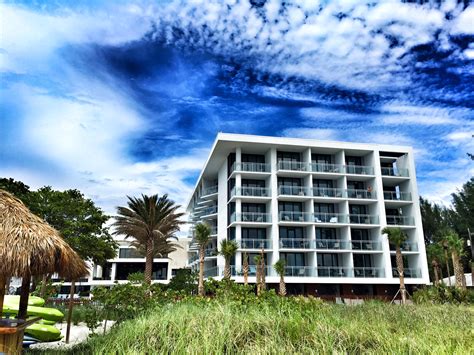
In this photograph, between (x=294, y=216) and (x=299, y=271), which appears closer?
(x=299, y=271)

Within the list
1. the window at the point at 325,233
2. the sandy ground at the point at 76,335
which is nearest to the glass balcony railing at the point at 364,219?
the window at the point at 325,233

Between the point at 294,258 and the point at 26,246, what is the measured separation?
28.4 meters

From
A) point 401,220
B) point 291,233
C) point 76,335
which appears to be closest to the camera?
point 76,335

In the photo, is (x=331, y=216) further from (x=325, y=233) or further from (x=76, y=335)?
(x=76, y=335)

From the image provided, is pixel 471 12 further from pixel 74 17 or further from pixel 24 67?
pixel 24 67

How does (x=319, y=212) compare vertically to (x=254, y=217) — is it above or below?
above

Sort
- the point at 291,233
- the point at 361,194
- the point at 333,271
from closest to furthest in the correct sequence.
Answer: the point at 333,271
the point at 291,233
the point at 361,194

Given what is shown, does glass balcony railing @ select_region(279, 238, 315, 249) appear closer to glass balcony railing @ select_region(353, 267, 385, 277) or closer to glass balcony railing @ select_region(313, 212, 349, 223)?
glass balcony railing @ select_region(313, 212, 349, 223)

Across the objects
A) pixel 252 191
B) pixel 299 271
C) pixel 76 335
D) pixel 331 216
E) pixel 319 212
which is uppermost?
pixel 252 191

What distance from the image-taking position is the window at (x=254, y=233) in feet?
114

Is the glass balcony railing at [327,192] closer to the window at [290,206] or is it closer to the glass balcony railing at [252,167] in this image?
the window at [290,206]

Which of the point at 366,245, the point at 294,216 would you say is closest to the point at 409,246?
the point at 366,245

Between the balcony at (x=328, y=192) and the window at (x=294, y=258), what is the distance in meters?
5.66

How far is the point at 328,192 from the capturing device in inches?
1419
